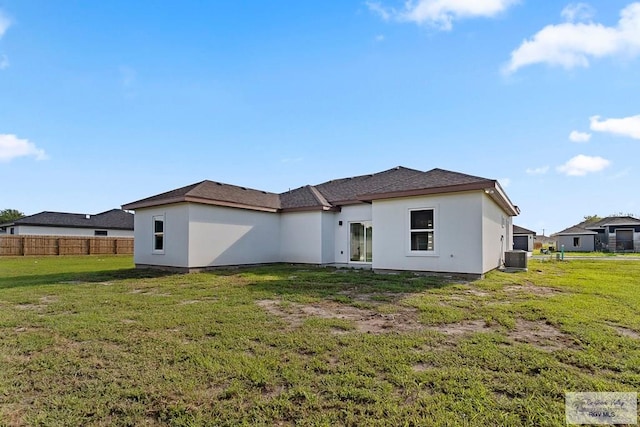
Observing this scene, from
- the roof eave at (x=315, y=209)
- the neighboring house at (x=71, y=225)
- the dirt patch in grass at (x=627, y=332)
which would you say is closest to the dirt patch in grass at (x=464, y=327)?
the dirt patch in grass at (x=627, y=332)

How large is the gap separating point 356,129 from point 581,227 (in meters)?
38.7

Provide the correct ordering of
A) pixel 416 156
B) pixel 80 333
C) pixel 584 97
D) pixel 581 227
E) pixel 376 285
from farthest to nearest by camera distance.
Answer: pixel 581 227 → pixel 416 156 → pixel 584 97 → pixel 376 285 → pixel 80 333

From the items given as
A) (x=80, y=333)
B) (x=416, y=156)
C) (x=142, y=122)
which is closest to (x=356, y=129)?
(x=416, y=156)

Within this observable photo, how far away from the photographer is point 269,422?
8.22 ft

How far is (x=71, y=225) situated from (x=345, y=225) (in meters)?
28.1

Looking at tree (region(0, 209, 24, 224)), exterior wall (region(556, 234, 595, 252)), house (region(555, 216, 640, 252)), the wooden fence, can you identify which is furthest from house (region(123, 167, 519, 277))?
tree (region(0, 209, 24, 224))

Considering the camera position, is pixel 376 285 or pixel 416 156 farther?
pixel 416 156

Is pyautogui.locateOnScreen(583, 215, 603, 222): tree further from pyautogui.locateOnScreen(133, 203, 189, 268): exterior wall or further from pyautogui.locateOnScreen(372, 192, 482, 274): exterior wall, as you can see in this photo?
pyautogui.locateOnScreen(133, 203, 189, 268): exterior wall

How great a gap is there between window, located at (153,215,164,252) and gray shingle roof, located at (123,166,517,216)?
0.70 meters

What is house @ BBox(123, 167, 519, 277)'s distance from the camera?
32.6ft

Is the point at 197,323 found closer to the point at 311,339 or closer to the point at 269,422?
the point at 311,339

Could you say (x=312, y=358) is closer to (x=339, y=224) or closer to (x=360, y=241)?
(x=360, y=241)

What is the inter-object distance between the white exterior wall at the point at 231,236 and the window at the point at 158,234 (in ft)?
6.45

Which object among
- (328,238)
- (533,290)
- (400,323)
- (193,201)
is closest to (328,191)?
(328,238)
